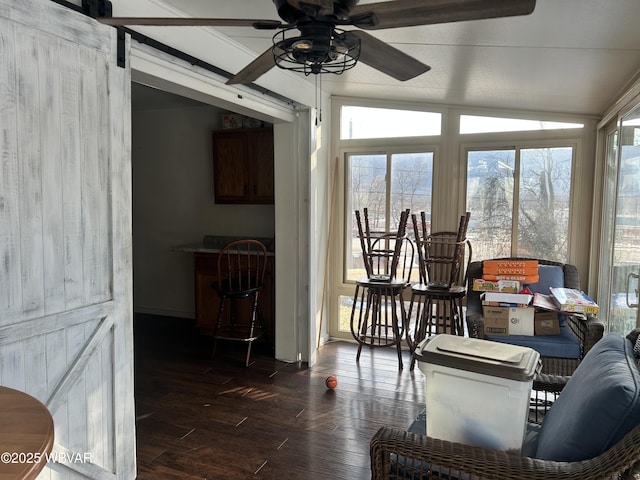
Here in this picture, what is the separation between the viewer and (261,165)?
462cm

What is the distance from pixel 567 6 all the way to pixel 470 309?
6.91ft

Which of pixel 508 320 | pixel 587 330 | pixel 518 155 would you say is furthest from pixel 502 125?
pixel 587 330

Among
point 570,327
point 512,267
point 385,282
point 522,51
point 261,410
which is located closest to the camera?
point 522,51

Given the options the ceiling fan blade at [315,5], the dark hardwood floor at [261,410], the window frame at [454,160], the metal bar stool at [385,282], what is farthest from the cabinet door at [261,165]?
the ceiling fan blade at [315,5]

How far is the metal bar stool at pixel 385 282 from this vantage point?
12.7ft

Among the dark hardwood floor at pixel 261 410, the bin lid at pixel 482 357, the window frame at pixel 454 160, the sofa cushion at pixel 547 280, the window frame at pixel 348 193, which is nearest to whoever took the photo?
the bin lid at pixel 482 357

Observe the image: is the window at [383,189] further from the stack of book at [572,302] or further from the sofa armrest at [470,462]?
the sofa armrest at [470,462]

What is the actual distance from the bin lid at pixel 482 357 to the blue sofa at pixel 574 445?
0.17 m

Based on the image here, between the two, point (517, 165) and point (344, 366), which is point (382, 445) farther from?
point (517, 165)

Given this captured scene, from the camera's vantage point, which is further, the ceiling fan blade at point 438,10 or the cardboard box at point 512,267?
the cardboard box at point 512,267

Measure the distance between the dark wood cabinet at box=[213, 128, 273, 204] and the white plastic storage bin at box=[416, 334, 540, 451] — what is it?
128 inches

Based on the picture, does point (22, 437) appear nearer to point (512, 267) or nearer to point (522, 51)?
point (522, 51)

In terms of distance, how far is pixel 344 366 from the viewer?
13.0ft

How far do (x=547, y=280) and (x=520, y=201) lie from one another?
2.61 feet
